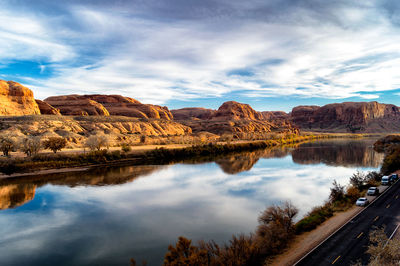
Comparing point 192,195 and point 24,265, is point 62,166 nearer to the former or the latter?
point 192,195

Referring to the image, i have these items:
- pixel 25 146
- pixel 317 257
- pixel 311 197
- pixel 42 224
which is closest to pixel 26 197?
pixel 42 224

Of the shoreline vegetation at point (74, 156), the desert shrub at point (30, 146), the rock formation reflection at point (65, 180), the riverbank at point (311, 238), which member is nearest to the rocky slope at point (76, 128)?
the desert shrub at point (30, 146)

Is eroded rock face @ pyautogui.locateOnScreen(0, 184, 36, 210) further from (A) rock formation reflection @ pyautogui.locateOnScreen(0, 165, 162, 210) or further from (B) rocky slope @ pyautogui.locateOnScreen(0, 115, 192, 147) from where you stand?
(B) rocky slope @ pyautogui.locateOnScreen(0, 115, 192, 147)

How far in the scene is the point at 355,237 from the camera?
1493 centimetres

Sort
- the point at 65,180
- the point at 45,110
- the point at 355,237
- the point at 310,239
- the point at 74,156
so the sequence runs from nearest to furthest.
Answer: the point at 355,237 < the point at 310,239 < the point at 65,180 < the point at 74,156 < the point at 45,110

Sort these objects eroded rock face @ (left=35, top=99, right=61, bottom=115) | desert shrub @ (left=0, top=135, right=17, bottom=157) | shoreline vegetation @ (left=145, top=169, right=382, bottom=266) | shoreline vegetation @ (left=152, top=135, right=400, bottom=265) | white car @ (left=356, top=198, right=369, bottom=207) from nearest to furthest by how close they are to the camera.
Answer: shoreline vegetation @ (left=152, top=135, right=400, bottom=265)
shoreline vegetation @ (left=145, top=169, right=382, bottom=266)
white car @ (left=356, top=198, right=369, bottom=207)
desert shrub @ (left=0, top=135, right=17, bottom=157)
eroded rock face @ (left=35, top=99, right=61, bottom=115)

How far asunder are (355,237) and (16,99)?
10915 centimetres

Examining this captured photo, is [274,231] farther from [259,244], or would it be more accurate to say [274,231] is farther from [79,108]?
[79,108]

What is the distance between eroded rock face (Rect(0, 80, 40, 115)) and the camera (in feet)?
280

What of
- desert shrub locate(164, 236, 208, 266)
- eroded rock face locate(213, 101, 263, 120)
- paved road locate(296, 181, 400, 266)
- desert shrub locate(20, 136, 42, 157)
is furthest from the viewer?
eroded rock face locate(213, 101, 263, 120)

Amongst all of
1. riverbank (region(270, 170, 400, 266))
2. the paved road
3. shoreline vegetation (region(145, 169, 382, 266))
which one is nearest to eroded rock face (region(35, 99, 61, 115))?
shoreline vegetation (region(145, 169, 382, 266))

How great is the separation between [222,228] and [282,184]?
52.9ft

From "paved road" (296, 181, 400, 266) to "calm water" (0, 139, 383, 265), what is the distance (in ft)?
15.7

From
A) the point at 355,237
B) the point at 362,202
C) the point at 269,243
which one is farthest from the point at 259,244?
the point at 362,202
